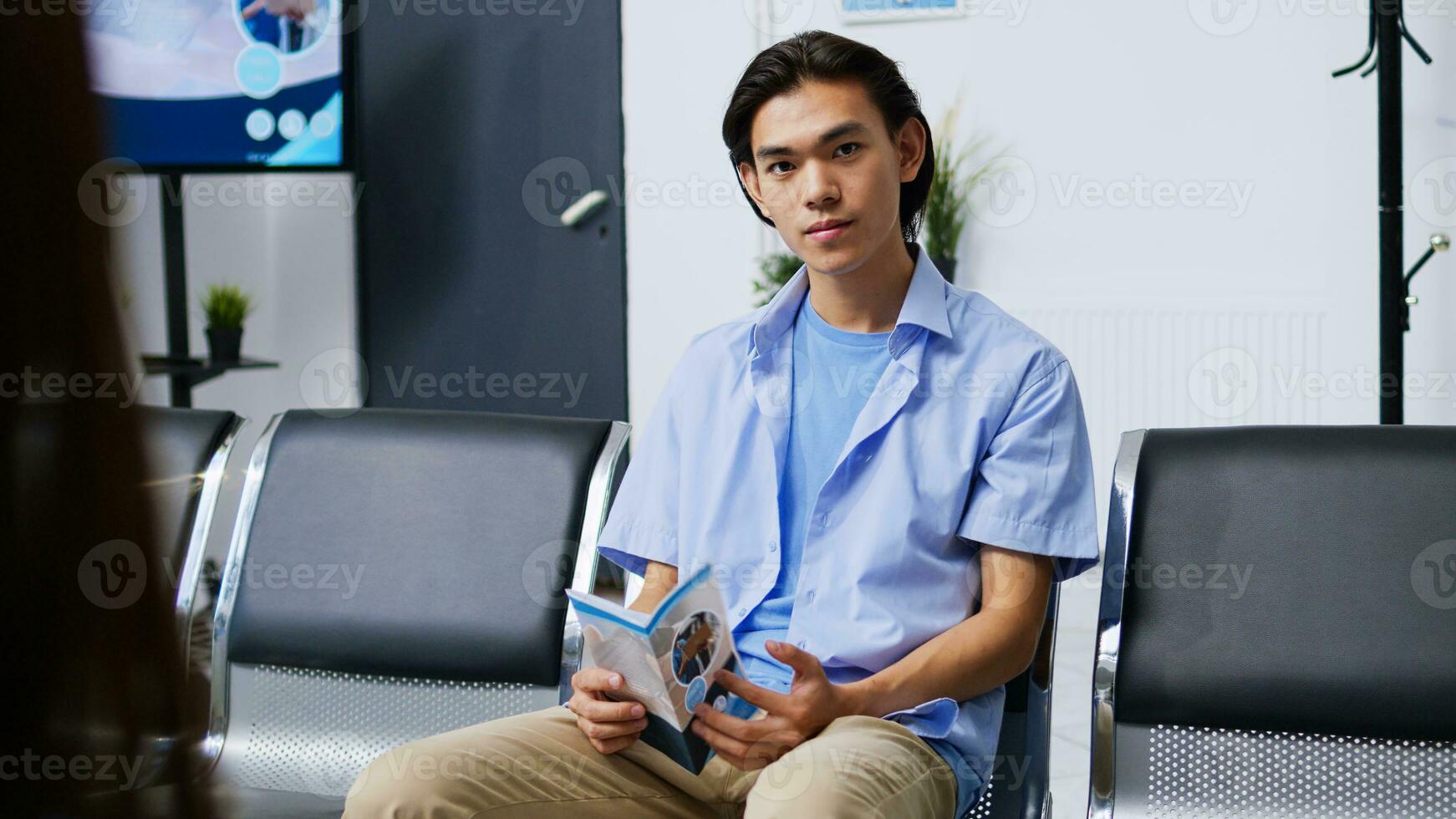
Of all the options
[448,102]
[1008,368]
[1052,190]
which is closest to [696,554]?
Answer: [1008,368]

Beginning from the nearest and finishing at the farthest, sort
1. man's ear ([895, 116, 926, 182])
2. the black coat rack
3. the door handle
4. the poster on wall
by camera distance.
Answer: man's ear ([895, 116, 926, 182]) → the black coat rack → the poster on wall → the door handle

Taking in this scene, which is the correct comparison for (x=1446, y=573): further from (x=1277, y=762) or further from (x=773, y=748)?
Answer: (x=773, y=748)

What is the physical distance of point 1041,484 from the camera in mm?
1507

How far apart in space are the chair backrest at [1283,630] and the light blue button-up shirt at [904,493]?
0.11 metres

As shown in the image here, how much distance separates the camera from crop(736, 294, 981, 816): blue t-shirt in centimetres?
154

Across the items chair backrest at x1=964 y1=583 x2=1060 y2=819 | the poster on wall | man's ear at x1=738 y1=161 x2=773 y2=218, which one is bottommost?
chair backrest at x1=964 y1=583 x2=1060 y2=819

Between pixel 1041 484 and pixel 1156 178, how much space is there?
2796 millimetres

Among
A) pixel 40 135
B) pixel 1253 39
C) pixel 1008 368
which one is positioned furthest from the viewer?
pixel 1253 39

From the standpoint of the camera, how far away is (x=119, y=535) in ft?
1.45

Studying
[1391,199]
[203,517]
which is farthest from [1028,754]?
[1391,199]

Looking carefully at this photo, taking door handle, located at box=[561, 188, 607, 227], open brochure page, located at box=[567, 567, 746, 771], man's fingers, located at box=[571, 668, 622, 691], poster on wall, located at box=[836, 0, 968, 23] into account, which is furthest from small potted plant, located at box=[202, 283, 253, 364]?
open brochure page, located at box=[567, 567, 746, 771]

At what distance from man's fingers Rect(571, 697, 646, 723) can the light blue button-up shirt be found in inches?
8.0

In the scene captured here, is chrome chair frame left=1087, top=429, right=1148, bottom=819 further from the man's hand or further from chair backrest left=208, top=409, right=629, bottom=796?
chair backrest left=208, top=409, right=629, bottom=796

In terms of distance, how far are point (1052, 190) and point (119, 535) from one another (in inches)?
155
